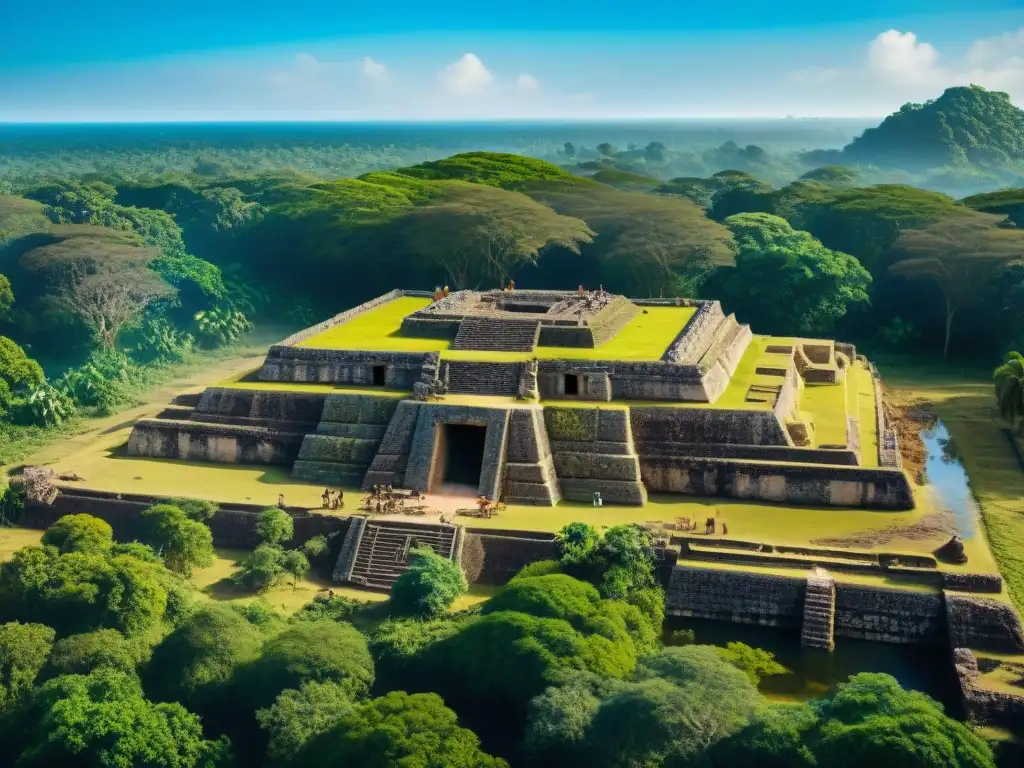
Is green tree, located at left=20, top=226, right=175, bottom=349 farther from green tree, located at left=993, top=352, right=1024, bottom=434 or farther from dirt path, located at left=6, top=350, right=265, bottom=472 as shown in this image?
green tree, located at left=993, top=352, right=1024, bottom=434

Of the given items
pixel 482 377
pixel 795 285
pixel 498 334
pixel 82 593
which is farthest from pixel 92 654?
pixel 795 285

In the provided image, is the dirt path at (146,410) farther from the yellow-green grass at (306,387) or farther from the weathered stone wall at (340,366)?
the weathered stone wall at (340,366)

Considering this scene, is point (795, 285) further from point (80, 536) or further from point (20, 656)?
point (20, 656)

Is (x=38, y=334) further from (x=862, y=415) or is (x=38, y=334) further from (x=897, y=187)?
(x=897, y=187)

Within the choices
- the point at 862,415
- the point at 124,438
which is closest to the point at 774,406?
the point at 862,415

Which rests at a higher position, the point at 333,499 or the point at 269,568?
the point at 333,499
